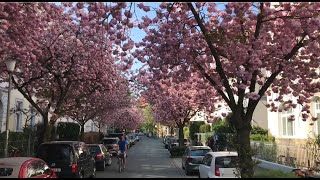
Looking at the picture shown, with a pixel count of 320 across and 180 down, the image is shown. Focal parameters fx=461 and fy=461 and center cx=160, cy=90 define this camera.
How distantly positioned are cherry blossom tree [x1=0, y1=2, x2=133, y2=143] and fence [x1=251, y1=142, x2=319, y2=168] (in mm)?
8531

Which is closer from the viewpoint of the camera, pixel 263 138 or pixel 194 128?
pixel 263 138

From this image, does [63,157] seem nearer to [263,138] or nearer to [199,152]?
[199,152]

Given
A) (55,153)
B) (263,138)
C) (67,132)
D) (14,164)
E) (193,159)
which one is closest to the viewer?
(14,164)

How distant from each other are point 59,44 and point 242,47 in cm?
1064

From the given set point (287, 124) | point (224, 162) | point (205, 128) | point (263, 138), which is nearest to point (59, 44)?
point (224, 162)

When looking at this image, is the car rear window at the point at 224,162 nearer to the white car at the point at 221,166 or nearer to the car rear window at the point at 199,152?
the white car at the point at 221,166

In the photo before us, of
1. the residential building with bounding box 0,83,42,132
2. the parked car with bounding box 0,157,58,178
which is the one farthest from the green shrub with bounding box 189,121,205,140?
the parked car with bounding box 0,157,58,178

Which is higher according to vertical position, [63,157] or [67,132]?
[67,132]

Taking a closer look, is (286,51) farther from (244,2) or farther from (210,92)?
(210,92)

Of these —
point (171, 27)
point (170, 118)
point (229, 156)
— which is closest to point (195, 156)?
point (229, 156)

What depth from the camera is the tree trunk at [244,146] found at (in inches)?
486

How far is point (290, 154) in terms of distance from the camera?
21.2m

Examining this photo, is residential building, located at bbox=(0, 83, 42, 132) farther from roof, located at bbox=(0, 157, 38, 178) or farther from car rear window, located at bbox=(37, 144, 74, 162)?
roof, located at bbox=(0, 157, 38, 178)

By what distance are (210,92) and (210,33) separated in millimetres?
10442
